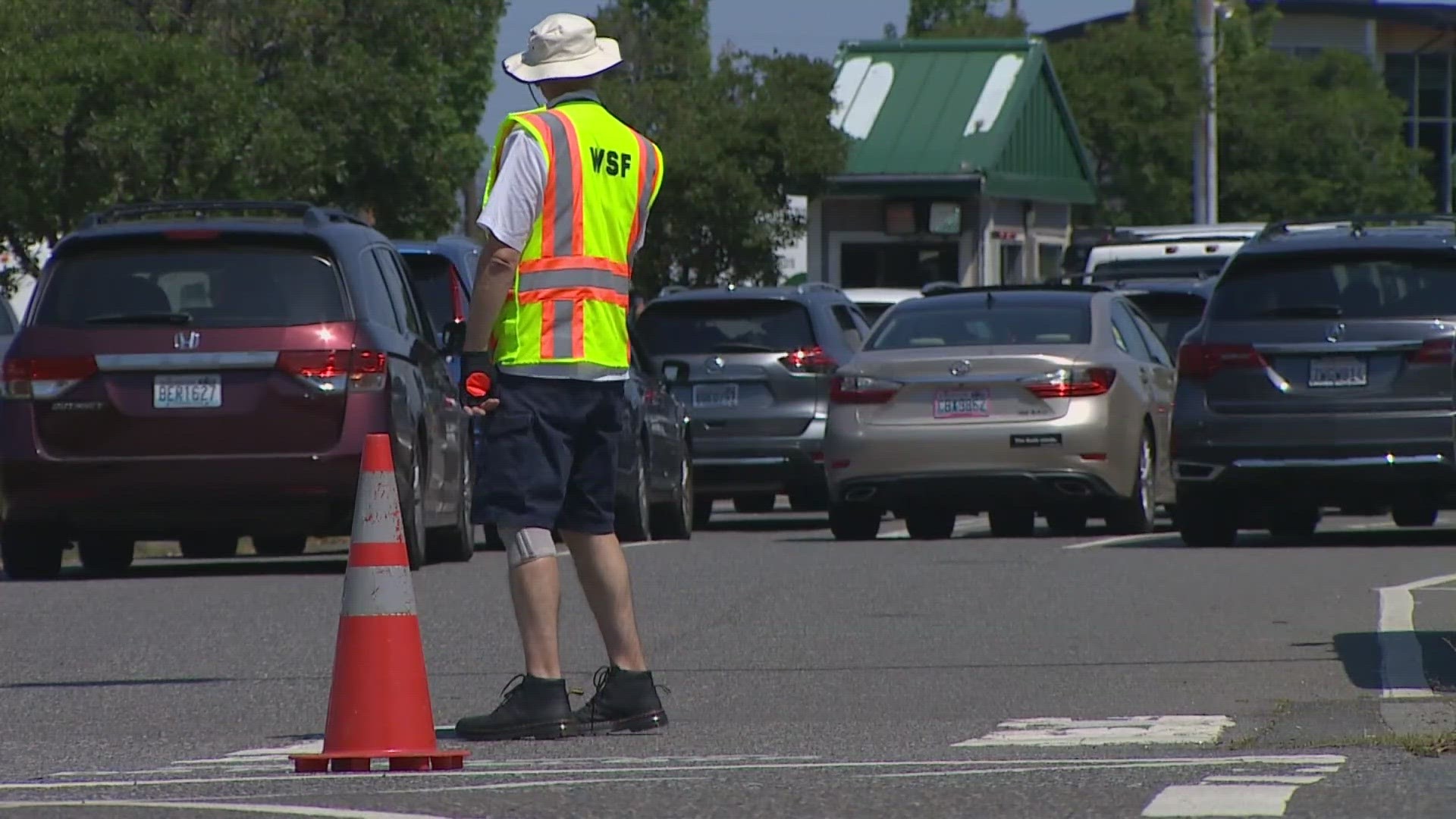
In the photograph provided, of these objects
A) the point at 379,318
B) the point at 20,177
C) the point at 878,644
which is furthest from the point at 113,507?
the point at 20,177

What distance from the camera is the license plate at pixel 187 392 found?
1405 centimetres

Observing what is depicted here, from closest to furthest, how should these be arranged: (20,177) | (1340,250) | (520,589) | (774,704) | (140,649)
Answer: (520,589) → (774,704) → (140,649) → (1340,250) → (20,177)

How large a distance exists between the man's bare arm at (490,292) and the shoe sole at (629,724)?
1035mm

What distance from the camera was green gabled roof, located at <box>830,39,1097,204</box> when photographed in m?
60.7

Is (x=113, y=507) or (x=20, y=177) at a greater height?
(x=20, y=177)

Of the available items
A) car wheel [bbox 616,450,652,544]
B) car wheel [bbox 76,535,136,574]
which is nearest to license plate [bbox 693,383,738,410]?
car wheel [bbox 616,450,652,544]

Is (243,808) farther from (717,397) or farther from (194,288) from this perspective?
(717,397)

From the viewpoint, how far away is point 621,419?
28.0 feet

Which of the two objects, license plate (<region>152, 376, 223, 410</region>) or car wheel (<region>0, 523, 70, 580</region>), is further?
car wheel (<region>0, 523, 70, 580</region>)

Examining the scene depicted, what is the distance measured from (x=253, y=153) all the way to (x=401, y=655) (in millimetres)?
21937

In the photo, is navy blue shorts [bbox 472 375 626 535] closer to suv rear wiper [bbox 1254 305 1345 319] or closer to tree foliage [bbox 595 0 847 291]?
suv rear wiper [bbox 1254 305 1345 319]

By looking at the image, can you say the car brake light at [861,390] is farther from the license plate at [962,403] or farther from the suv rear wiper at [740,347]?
the suv rear wiper at [740,347]

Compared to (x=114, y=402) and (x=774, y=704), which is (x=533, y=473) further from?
(x=114, y=402)

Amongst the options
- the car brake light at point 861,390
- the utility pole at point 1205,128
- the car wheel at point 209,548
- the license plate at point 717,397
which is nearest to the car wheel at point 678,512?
the car brake light at point 861,390
